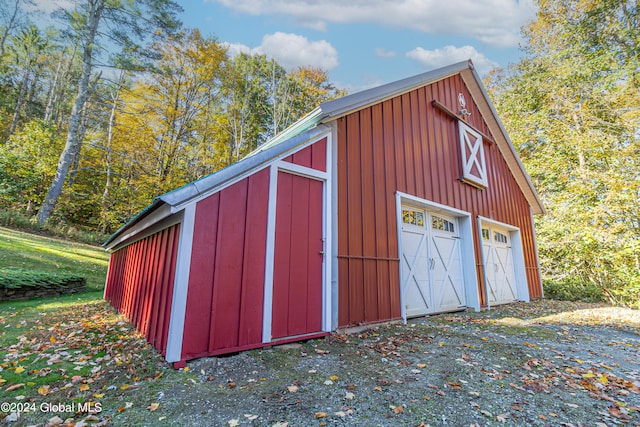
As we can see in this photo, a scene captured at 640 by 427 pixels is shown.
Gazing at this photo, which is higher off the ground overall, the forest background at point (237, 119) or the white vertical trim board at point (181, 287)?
the forest background at point (237, 119)

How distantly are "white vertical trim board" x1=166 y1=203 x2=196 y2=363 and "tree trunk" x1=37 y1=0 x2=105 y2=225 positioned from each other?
13.3 metres

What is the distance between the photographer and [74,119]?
12156 millimetres

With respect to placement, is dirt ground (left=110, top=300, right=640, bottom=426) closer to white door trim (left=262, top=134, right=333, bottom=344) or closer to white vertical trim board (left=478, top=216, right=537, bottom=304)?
white door trim (left=262, top=134, right=333, bottom=344)

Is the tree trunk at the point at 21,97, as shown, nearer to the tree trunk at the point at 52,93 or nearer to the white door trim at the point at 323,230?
the tree trunk at the point at 52,93

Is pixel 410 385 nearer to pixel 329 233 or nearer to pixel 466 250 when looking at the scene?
pixel 329 233

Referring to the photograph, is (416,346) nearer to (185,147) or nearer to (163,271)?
(163,271)

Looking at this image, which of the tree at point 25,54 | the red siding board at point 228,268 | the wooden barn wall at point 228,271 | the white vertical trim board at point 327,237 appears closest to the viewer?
the wooden barn wall at point 228,271

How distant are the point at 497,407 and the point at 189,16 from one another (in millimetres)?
16893

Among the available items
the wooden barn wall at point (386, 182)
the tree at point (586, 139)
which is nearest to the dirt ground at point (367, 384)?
the wooden barn wall at point (386, 182)

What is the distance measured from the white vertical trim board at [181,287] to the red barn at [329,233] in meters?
0.01

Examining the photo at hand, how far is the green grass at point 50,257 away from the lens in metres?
8.12

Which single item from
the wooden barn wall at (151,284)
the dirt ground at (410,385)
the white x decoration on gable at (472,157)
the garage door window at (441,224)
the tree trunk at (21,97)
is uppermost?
the tree trunk at (21,97)

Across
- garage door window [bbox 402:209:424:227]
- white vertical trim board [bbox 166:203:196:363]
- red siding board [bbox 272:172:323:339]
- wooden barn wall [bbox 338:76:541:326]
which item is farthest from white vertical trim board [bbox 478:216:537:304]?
white vertical trim board [bbox 166:203:196:363]

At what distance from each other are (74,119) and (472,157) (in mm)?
15561
